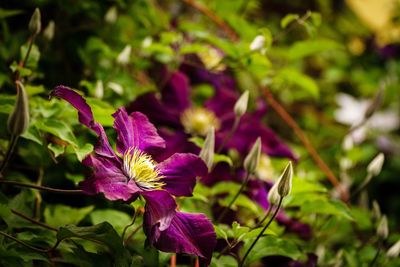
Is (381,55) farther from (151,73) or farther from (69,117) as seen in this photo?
(69,117)

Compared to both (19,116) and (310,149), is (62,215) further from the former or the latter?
(310,149)

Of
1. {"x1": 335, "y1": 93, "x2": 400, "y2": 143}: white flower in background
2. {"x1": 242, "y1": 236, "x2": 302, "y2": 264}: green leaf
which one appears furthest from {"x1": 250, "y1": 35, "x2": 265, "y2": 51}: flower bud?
{"x1": 335, "y1": 93, "x2": 400, "y2": 143}: white flower in background

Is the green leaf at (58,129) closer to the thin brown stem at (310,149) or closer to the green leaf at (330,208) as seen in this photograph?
the green leaf at (330,208)

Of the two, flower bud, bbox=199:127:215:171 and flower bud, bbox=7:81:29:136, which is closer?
flower bud, bbox=7:81:29:136

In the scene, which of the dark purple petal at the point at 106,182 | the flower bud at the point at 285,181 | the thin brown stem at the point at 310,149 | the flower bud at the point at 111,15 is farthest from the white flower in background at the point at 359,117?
the dark purple petal at the point at 106,182

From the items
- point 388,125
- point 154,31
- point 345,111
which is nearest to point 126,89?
point 154,31

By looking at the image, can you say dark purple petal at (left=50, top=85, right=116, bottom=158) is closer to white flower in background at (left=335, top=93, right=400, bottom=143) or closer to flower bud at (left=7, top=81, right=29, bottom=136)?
flower bud at (left=7, top=81, right=29, bottom=136)
